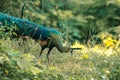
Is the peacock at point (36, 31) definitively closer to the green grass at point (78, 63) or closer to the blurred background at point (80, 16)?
the green grass at point (78, 63)

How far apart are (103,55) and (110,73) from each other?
4.20ft

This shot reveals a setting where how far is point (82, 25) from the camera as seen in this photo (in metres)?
18.8

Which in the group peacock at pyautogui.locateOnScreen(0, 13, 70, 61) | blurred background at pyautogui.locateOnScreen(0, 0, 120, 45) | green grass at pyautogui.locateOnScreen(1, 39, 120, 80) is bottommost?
blurred background at pyautogui.locateOnScreen(0, 0, 120, 45)

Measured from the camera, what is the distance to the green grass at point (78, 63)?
6820mm

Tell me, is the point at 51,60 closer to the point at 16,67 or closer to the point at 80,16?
the point at 16,67

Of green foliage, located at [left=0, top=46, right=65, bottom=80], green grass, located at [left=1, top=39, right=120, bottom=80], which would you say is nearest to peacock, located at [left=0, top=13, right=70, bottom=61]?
green grass, located at [left=1, top=39, right=120, bottom=80]

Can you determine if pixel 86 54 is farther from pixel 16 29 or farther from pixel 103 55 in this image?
pixel 16 29

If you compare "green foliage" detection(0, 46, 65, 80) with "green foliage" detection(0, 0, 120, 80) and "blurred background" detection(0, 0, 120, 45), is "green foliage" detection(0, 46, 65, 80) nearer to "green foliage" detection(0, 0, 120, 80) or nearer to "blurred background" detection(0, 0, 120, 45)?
"green foliage" detection(0, 0, 120, 80)

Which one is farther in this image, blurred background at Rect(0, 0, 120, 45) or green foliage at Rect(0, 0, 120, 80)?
blurred background at Rect(0, 0, 120, 45)

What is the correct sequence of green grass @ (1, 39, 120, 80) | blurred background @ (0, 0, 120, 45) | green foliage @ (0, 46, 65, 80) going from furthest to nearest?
blurred background @ (0, 0, 120, 45), green grass @ (1, 39, 120, 80), green foliage @ (0, 46, 65, 80)

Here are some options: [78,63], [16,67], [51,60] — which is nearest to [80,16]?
[78,63]

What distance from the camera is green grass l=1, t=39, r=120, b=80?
682 centimetres

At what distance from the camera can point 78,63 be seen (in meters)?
7.62

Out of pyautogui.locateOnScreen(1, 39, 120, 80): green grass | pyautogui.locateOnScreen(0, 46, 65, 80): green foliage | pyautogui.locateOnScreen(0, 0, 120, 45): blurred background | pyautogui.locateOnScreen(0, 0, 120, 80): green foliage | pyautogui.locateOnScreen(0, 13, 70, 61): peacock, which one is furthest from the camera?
pyautogui.locateOnScreen(0, 0, 120, 45): blurred background
